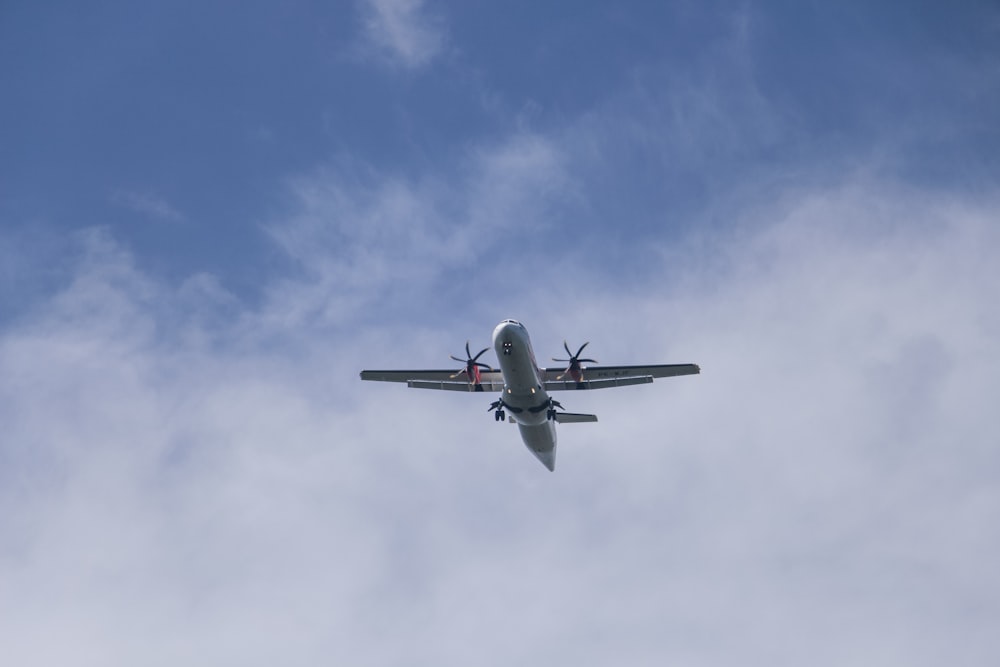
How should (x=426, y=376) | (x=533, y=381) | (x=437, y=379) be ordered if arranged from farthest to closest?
(x=437, y=379) → (x=426, y=376) → (x=533, y=381)

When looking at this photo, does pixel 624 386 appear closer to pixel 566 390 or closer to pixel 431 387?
pixel 566 390

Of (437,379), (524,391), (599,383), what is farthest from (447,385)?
(599,383)

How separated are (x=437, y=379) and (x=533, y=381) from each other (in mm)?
10470

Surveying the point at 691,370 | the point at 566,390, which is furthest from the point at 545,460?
the point at 691,370

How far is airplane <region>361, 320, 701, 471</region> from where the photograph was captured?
6088 cm

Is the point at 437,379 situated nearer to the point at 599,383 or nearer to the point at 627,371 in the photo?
the point at 599,383

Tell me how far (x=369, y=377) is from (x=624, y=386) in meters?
20.1

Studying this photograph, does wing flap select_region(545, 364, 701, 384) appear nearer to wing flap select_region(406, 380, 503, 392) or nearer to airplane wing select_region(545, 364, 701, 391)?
airplane wing select_region(545, 364, 701, 391)

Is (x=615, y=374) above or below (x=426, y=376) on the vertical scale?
below

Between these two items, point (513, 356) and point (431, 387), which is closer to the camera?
point (513, 356)

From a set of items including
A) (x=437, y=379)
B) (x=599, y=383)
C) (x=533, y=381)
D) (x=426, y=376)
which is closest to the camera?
(x=533, y=381)

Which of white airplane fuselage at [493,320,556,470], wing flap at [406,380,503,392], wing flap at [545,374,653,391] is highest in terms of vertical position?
wing flap at [406,380,503,392]

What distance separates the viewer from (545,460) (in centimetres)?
7112

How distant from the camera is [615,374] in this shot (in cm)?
6625
